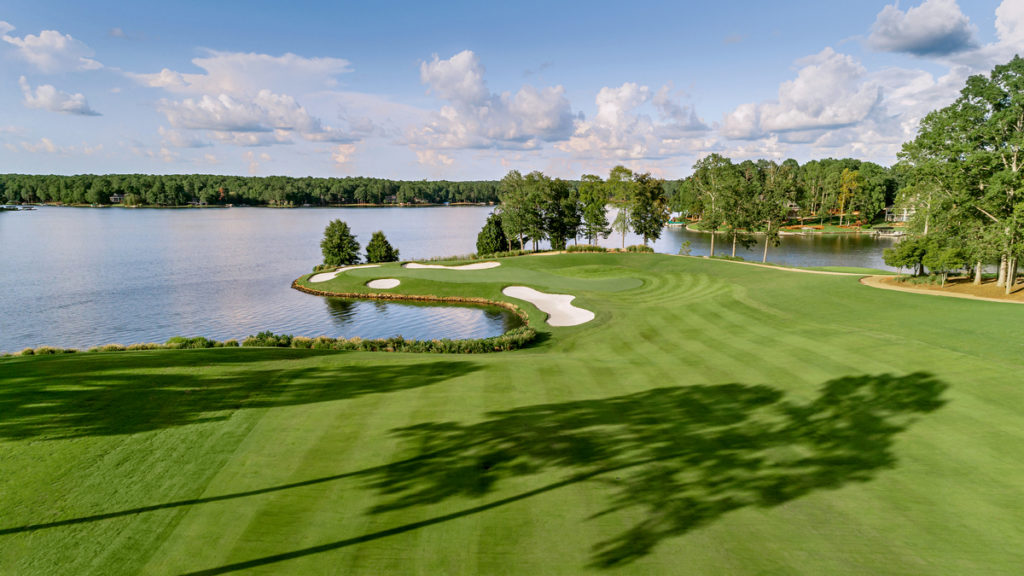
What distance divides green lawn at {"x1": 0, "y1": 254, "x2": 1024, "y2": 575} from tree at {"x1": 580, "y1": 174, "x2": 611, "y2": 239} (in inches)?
2426

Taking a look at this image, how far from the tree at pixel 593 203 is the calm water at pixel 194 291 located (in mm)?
22697

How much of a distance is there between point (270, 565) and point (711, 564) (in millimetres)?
6638

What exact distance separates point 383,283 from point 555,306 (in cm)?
2244

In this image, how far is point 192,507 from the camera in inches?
306

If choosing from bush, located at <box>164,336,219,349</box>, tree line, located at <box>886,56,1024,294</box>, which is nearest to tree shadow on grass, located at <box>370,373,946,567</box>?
bush, located at <box>164,336,219,349</box>

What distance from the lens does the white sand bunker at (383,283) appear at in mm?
48466

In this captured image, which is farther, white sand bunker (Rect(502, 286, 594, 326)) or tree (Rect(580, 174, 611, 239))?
tree (Rect(580, 174, 611, 239))

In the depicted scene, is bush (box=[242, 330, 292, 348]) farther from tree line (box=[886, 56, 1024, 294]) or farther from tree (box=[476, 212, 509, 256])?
tree (box=[476, 212, 509, 256])

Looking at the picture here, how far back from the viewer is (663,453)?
10.0m

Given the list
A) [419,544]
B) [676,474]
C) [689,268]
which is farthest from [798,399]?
[689,268]

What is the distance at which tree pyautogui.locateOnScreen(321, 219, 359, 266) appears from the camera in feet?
206

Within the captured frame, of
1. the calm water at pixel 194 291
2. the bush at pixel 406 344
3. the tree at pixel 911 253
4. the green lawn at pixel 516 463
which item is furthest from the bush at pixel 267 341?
the tree at pixel 911 253

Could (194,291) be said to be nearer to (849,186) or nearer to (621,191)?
(621,191)

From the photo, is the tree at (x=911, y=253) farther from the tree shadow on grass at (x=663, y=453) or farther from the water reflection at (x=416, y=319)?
the water reflection at (x=416, y=319)
